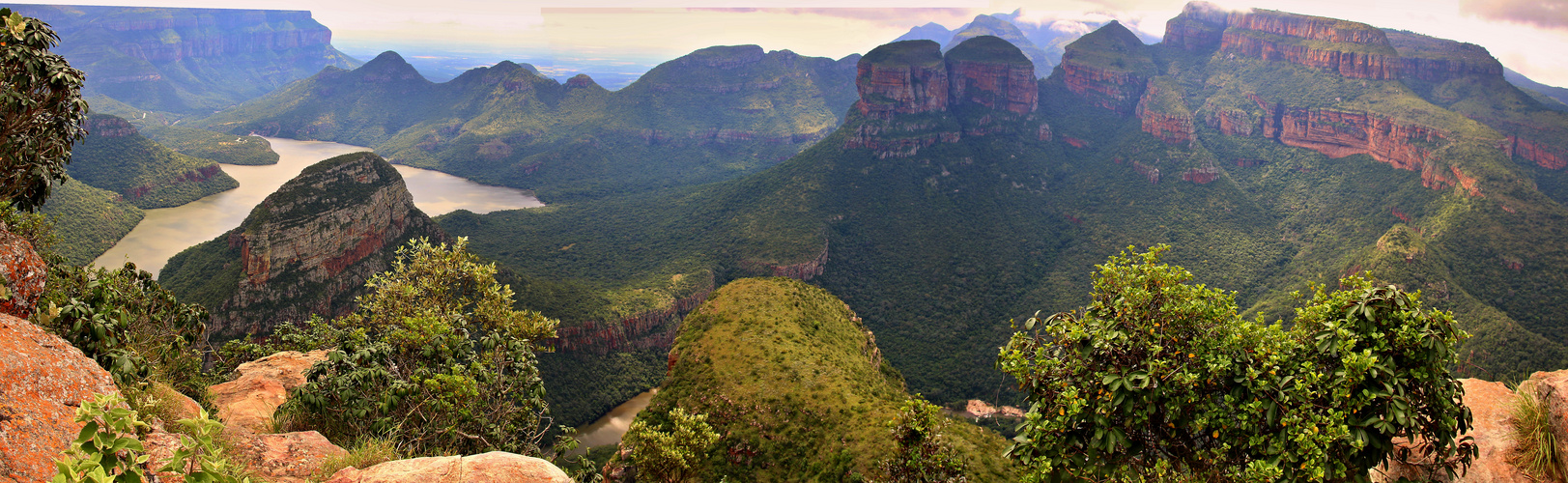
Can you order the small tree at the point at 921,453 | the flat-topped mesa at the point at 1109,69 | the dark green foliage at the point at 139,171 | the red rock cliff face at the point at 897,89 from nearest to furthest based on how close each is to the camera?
the small tree at the point at 921,453, the red rock cliff face at the point at 897,89, the dark green foliage at the point at 139,171, the flat-topped mesa at the point at 1109,69

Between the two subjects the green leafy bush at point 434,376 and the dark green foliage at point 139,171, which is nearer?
the green leafy bush at point 434,376

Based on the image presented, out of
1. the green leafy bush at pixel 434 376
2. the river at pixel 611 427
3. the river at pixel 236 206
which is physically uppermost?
the green leafy bush at pixel 434 376

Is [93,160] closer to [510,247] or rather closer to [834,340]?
[510,247]

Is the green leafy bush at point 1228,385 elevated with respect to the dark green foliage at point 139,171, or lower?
elevated

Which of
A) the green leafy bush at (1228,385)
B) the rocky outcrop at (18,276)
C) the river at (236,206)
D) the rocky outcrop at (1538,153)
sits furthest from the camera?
the river at (236,206)

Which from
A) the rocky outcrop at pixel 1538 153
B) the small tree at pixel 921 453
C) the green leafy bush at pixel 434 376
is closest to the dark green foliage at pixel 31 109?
the green leafy bush at pixel 434 376

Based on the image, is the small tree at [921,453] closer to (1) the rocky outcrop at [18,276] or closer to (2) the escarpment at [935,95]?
(1) the rocky outcrop at [18,276]

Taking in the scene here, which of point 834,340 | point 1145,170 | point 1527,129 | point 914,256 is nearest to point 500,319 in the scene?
point 834,340

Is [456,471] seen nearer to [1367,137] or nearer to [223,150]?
[1367,137]
